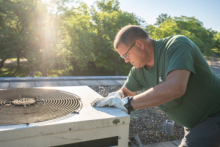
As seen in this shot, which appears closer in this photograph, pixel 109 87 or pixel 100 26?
pixel 109 87

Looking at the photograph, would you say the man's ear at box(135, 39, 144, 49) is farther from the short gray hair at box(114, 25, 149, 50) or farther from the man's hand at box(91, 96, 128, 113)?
the man's hand at box(91, 96, 128, 113)

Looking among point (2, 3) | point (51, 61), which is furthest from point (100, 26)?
point (2, 3)

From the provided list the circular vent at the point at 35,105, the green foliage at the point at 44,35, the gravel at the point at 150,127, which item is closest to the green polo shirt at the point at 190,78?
the circular vent at the point at 35,105

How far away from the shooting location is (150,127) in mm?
3471

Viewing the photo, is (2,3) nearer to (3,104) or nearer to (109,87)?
(109,87)

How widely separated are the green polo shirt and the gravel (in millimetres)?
1535

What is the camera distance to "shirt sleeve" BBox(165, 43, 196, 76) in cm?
134

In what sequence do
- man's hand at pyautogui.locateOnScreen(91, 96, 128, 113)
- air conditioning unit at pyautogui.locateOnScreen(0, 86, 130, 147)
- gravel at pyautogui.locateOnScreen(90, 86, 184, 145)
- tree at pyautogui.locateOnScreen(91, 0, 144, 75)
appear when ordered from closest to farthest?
air conditioning unit at pyautogui.locateOnScreen(0, 86, 130, 147)
man's hand at pyautogui.locateOnScreen(91, 96, 128, 113)
gravel at pyautogui.locateOnScreen(90, 86, 184, 145)
tree at pyautogui.locateOnScreen(91, 0, 144, 75)

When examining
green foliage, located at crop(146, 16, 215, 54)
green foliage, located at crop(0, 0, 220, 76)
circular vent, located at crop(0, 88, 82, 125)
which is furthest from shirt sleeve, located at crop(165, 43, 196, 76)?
green foliage, located at crop(146, 16, 215, 54)

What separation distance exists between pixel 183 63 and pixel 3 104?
5.52 ft

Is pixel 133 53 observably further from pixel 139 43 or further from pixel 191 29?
pixel 191 29

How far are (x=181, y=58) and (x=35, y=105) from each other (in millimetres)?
1417

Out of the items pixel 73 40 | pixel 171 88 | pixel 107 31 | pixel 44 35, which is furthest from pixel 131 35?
pixel 107 31

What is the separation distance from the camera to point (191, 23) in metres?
26.6
